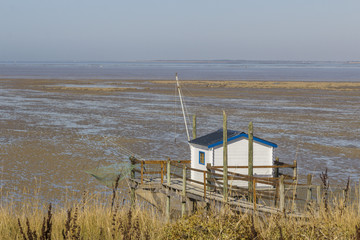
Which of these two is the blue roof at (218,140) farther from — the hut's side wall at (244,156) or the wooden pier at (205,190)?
the wooden pier at (205,190)

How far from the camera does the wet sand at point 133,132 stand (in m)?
23.0

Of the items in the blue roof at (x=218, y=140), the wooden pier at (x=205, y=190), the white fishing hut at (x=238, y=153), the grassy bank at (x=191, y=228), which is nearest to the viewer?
the grassy bank at (x=191, y=228)

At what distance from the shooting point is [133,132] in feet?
113

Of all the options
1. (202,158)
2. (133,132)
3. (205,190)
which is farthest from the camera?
(133,132)

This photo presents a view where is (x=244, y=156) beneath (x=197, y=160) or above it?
above

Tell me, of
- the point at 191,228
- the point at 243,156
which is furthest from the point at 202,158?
the point at 191,228

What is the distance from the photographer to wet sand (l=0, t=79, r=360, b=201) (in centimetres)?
2295

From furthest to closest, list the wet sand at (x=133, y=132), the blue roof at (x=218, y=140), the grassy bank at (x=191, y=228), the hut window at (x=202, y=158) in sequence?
the wet sand at (x=133, y=132)
the hut window at (x=202, y=158)
the blue roof at (x=218, y=140)
the grassy bank at (x=191, y=228)

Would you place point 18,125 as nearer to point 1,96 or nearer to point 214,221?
point 1,96

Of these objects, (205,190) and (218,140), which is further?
(218,140)

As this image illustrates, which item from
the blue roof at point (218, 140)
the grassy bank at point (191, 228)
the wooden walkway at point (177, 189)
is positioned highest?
the grassy bank at point (191, 228)

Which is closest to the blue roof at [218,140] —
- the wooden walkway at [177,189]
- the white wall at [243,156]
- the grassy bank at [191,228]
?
the white wall at [243,156]

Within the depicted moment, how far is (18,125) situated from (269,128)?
17.4 meters

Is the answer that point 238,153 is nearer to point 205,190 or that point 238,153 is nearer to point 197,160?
point 197,160
